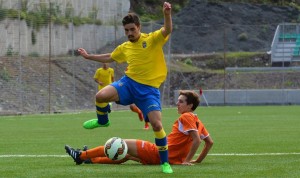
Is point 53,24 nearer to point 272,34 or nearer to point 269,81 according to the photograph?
point 269,81

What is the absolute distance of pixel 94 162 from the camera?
11828mm

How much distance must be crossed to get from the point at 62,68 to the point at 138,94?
1128 inches

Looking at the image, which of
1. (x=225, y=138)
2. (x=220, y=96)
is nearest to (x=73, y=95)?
(x=220, y=96)

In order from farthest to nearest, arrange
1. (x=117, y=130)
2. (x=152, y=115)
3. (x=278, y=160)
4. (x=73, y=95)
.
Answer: (x=73, y=95) < (x=117, y=130) < (x=278, y=160) < (x=152, y=115)

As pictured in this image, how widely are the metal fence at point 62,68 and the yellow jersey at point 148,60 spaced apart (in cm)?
2156

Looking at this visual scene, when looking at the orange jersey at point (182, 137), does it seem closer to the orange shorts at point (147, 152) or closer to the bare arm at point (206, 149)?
the bare arm at point (206, 149)

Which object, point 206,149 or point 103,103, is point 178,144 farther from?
point 103,103

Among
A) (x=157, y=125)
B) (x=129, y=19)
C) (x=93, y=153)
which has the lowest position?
(x=93, y=153)

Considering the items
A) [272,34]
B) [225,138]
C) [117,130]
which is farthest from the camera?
[272,34]

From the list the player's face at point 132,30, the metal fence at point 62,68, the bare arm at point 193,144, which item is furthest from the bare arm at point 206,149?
the metal fence at point 62,68

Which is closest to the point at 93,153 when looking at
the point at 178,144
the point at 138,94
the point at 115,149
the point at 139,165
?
the point at 115,149

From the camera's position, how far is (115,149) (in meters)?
11.3

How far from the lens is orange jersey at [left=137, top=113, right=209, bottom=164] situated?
1154cm

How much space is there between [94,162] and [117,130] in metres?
9.66
